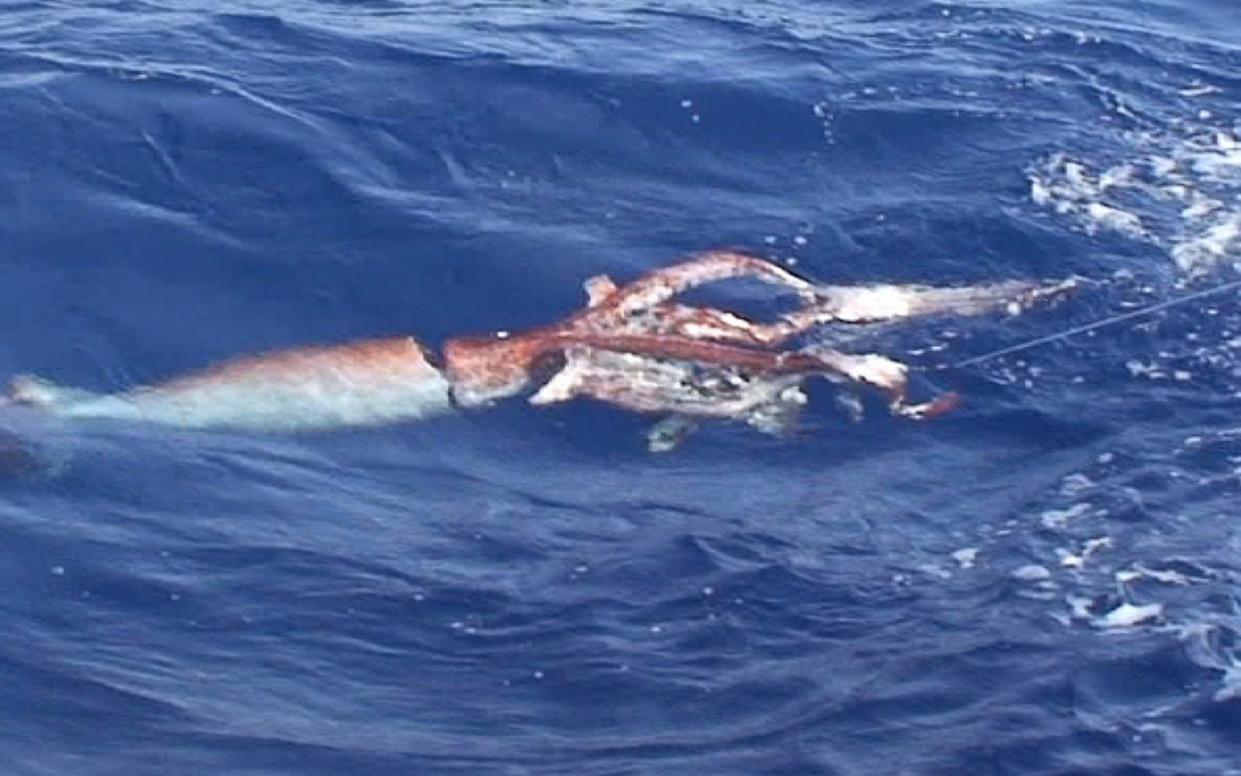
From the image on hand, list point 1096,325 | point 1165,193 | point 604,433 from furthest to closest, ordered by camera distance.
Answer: point 1165,193
point 1096,325
point 604,433

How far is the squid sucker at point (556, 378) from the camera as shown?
36.1 feet

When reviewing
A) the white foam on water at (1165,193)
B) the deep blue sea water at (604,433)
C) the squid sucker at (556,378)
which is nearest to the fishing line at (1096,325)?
the deep blue sea water at (604,433)

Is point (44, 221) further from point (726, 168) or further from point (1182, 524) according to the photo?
point (1182, 524)

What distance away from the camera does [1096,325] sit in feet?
39.2

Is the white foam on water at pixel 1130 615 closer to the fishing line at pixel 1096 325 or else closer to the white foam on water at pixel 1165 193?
the fishing line at pixel 1096 325

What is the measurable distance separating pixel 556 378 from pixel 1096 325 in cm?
264

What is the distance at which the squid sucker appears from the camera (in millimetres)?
10992

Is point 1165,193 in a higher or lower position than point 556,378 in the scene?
higher

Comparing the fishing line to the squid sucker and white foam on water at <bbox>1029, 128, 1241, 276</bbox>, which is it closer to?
white foam on water at <bbox>1029, 128, 1241, 276</bbox>

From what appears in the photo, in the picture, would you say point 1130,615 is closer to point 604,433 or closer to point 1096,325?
point 604,433

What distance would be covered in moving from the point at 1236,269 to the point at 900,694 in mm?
4498

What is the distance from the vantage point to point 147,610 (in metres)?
9.52

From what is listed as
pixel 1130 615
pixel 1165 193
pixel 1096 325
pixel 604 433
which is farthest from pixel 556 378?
pixel 1165 193

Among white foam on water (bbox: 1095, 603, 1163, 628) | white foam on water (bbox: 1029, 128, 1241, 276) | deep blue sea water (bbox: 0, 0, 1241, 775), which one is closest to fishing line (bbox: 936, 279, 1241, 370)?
deep blue sea water (bbox: 0, 0, 1241, 775)
